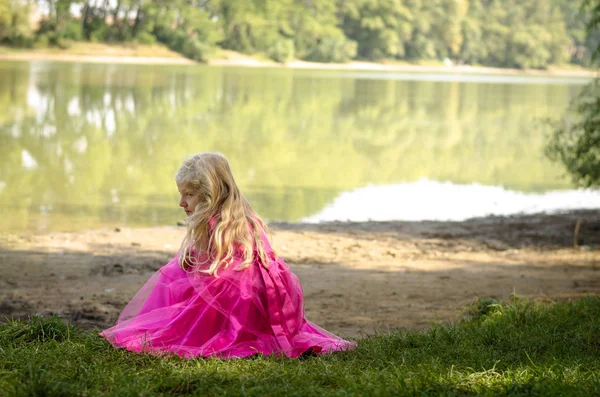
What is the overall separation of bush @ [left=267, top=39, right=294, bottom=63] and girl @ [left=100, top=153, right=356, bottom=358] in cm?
8122

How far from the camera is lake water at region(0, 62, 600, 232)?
13.7 metres

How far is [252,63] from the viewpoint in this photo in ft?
273

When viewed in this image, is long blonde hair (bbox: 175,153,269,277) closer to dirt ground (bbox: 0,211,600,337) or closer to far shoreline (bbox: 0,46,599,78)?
dirt ground (bbox: 0,211,600,337)

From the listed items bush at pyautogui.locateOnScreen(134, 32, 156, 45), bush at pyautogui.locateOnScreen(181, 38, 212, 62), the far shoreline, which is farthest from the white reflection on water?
bush at pyautogui.locateOnScreen(134, 32, 156, 45)

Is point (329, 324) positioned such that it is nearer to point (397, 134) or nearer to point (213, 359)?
point (213, 359)

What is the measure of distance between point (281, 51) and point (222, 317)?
81.8 meters

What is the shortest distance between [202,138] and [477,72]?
294 ft

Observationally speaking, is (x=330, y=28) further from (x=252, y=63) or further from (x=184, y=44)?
(x=184, y=44)

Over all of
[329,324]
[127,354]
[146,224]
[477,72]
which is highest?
[127,354]

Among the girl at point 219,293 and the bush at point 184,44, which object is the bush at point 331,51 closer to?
the bush at point 184,44

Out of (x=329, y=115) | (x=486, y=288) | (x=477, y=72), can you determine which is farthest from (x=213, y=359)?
(x=477, y=72)

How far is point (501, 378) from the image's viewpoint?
13.4ft

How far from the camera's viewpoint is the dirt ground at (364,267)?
715cm

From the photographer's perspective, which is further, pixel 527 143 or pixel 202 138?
pixel 527 143
